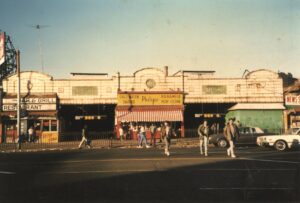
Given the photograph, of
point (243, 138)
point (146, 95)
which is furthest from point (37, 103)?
point (243, 138)

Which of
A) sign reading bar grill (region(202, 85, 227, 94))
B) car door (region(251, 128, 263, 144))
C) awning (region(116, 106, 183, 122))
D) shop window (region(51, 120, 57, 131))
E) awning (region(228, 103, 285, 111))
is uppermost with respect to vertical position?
sign reading bar grill (region(202, 85, 227, 94))

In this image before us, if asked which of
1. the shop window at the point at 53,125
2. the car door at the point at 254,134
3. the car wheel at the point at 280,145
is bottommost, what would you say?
the car wheel at the point at 280,145

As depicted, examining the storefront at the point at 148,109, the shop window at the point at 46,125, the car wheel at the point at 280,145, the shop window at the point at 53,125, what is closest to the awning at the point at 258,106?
the storefront at the point at 148,109

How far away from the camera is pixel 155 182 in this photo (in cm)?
1098

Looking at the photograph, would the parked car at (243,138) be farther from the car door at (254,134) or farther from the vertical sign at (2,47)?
the vertical sign at (2,47)

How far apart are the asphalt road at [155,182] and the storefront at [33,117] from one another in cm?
2184

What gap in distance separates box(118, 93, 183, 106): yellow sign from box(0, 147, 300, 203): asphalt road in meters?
22.7

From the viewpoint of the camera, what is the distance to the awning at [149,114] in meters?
37.8

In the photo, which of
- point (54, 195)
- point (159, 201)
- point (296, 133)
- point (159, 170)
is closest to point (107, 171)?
point (159, 170)

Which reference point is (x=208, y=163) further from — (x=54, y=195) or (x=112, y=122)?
(x=112, y=122)

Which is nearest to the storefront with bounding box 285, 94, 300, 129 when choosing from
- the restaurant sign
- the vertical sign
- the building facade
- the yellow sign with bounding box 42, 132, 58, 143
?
the restaurant sign

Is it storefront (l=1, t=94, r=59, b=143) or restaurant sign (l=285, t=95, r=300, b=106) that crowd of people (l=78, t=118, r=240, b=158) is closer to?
storefront (l=1, t=94, r=59, b=143)

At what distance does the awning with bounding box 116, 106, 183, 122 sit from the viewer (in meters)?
37.8

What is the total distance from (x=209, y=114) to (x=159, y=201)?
102 feet
